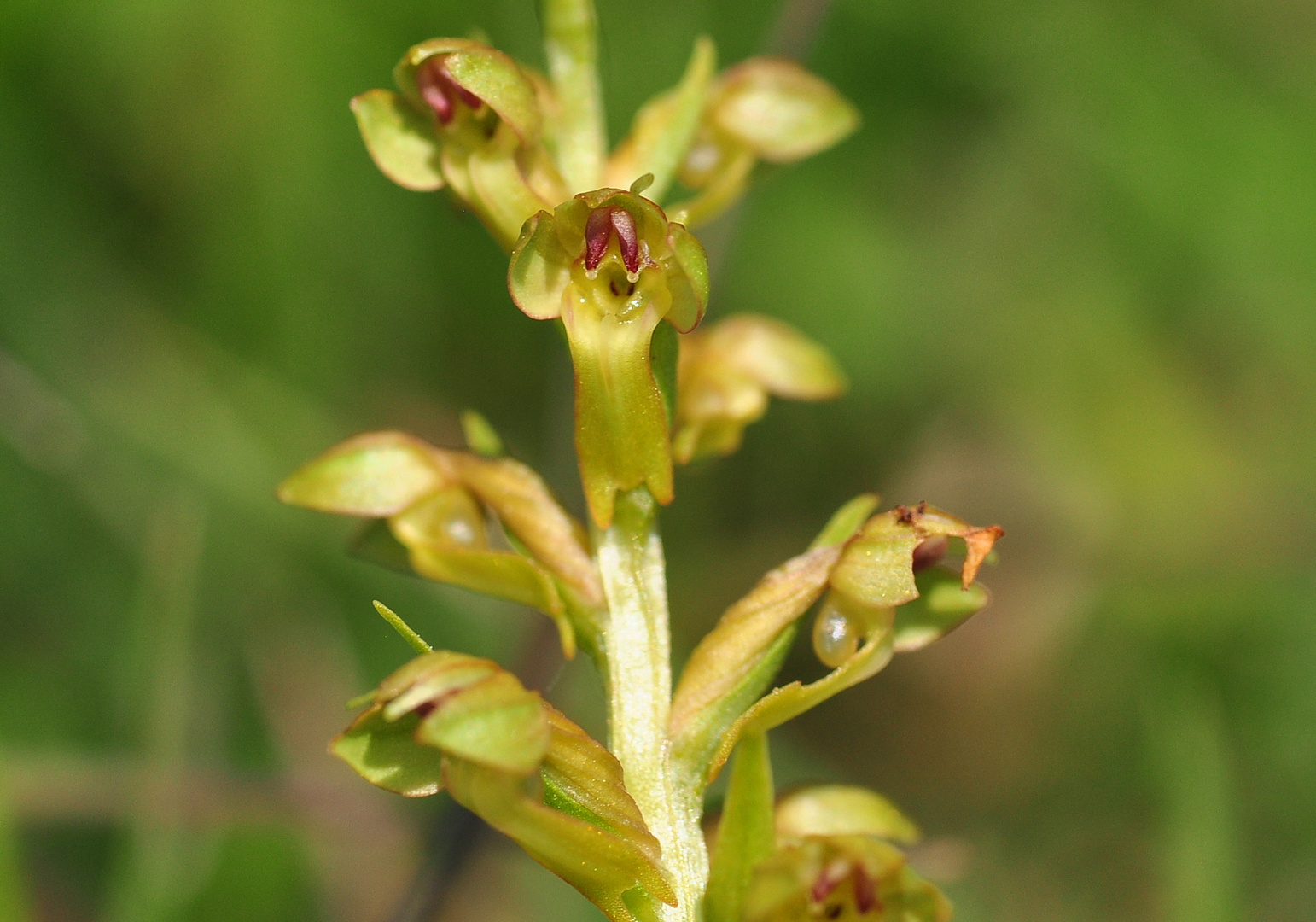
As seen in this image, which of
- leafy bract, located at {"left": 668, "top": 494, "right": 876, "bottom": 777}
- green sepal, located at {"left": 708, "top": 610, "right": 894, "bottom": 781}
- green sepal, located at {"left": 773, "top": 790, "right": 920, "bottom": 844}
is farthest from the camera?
green sepal, located at {"left": 773, "top": 790, "right": 920, "bottom": 844}

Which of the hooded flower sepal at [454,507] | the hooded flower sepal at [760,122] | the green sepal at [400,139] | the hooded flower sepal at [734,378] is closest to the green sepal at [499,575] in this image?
the hooded flower sepal at [454,507]

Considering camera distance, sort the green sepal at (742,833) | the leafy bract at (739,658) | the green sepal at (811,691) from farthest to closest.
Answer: the leafy bract at (739,658), the green sepal at (811,691), the green sepal at (742,833)

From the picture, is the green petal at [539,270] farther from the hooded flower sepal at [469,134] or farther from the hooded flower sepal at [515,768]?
the hooded flower sepal at [515,768]

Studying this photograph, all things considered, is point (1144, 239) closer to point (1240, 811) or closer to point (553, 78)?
point (1240, 811)

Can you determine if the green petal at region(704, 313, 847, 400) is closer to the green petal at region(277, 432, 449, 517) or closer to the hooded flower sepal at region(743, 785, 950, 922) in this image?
the green petal at region(277, 432, 449, 517)

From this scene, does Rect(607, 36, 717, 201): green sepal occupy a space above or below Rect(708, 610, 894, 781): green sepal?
above

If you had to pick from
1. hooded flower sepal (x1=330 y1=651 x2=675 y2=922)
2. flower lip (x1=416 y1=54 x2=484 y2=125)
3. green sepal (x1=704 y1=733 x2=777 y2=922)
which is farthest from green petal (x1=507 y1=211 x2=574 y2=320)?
green sepal (x1=704 y1=733 x2=777 y2=922)
